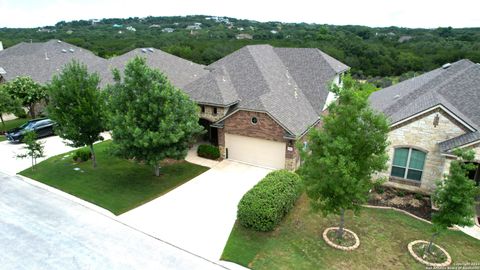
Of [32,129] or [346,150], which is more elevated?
[346,150]

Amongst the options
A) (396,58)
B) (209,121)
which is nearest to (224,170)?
(209,121)

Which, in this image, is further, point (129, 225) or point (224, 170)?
point (224, 170)

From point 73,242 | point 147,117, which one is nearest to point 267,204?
point 147,117

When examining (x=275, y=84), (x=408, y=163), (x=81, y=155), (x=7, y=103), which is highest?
(x=275, y=84)

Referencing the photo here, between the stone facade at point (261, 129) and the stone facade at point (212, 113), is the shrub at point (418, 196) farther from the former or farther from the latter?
the stone facade at point (212, 113)

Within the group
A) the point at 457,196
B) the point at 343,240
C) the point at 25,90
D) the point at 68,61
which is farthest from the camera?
the point at 68,61

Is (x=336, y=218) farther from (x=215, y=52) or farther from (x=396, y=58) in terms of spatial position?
(x=396, y=58)

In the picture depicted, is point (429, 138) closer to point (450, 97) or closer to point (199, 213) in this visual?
point (450, 97)
